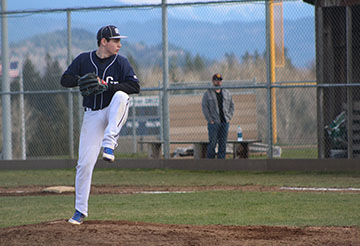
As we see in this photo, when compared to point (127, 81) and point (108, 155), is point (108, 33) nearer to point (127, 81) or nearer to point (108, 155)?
point (127, 81)

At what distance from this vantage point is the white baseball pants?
6.65 metres

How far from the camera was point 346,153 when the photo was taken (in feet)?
49.2

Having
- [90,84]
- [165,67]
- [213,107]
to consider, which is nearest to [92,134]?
[90,84]

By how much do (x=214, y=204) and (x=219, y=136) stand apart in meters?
6.15

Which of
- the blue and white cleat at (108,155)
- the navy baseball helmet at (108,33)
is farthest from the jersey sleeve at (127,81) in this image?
the blue and white cleat at (108,155)

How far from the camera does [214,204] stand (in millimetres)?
9375

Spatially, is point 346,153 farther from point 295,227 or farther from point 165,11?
point 295,227

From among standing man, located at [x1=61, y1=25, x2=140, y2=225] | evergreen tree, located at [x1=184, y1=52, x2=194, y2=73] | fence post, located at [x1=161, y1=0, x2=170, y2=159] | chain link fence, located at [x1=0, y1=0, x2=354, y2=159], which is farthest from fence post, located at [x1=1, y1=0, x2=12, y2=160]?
standing man, located at [x1=61, y1=25, x2=140, y2=225]

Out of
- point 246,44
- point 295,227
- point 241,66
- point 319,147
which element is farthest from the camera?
point 241,66

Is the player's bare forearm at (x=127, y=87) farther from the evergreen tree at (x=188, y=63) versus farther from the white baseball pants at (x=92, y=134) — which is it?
the evergreen tree at (x=188, y=63)

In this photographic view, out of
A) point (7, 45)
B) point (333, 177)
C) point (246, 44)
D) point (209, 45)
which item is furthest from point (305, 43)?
point (7, 45)

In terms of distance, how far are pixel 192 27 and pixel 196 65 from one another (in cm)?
140

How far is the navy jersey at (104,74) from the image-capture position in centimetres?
679

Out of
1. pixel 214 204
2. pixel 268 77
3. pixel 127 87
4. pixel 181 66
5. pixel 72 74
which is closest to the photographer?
pixel 127 87
